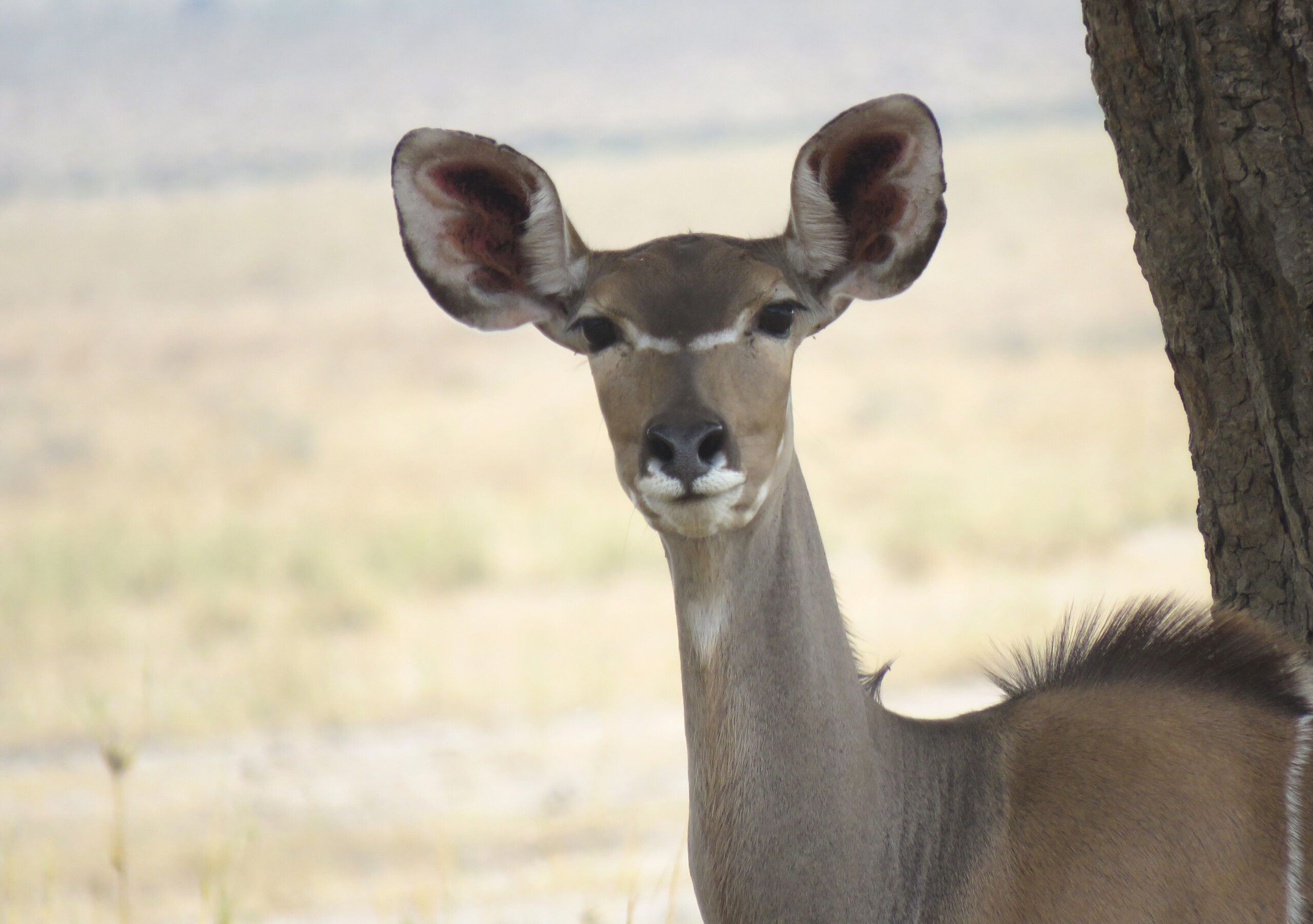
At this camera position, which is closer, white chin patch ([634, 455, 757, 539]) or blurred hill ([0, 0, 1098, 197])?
white chin patch ([634, 455, 757, 539])

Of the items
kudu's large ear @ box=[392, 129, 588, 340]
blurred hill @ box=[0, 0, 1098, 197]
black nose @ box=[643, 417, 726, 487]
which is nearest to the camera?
black nose @ box=[643, 417, 726, 487]

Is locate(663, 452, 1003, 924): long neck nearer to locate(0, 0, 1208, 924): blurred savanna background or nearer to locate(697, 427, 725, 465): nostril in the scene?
locate(697, 427, 725, 465): nostril

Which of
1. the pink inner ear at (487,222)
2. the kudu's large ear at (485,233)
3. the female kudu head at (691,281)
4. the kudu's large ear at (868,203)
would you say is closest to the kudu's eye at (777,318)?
the female kudu head at (691,281)

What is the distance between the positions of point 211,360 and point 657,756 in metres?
28.6

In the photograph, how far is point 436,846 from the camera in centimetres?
1002

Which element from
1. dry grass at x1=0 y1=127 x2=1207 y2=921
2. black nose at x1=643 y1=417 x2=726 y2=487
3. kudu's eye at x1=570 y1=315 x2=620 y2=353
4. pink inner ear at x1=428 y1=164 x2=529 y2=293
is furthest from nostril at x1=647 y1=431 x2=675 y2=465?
dry grass at x1=0 y1=127 x2=1207 y2=921

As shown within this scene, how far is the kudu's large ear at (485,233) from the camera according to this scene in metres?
3.55

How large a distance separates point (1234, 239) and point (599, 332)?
1558 millimetres

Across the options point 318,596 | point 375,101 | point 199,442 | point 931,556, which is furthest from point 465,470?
point 375,101

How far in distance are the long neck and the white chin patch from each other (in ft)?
0.51

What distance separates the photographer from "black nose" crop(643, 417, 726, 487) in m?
3.03

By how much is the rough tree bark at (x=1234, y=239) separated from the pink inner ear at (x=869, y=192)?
746mm

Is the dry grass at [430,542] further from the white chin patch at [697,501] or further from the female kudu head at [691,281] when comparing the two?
the white chin patch at [697,501]

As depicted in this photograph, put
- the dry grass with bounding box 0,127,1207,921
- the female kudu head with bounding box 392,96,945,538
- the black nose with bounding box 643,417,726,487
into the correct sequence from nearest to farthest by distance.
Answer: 1. the black nose with bounding box 643,417,726,487
2. the female kudu head with bounding box 392,96,945,538
3. the dry grass with bounding box 0,127,1207,921
